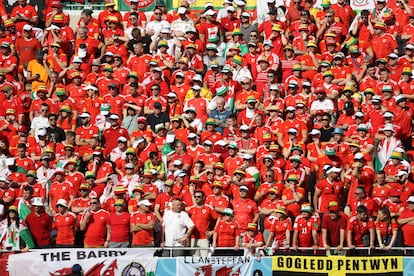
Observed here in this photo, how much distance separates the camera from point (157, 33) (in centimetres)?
3031

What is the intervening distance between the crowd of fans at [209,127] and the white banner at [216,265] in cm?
37

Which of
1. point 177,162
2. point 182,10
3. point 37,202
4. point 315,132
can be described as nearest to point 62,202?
point 37,202

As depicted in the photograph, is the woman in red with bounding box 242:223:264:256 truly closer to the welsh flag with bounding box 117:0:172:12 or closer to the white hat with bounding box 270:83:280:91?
the white hat with bounding box 270:83:280:91

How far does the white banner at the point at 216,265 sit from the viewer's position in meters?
24.2

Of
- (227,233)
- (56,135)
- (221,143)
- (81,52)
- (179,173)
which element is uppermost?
(81,52)

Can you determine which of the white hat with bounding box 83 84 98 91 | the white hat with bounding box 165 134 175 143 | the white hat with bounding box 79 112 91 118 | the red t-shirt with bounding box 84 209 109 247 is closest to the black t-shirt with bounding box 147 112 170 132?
the white hat with bounding box 165 134 175 143

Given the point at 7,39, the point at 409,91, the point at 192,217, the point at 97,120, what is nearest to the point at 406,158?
the point at 409,91

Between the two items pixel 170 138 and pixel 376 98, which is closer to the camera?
pixel 170 138

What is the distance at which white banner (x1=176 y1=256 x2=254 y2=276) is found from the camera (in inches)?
955

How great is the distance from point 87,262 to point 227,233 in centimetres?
264

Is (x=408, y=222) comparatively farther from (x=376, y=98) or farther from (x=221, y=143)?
(x=221, y=143)

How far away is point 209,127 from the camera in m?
27.4

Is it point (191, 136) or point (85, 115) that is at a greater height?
point (85, 115)

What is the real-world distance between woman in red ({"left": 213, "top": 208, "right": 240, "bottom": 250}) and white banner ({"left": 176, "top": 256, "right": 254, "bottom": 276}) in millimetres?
528
